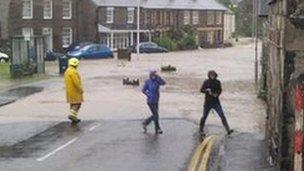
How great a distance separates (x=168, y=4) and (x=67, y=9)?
24.3 meters

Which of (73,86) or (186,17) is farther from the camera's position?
(186,17)

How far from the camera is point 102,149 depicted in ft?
56.3

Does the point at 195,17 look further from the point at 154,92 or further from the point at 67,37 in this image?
the point at 154,92

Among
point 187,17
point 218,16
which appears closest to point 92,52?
point 187,17

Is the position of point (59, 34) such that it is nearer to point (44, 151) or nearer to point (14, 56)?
point (14, 56)

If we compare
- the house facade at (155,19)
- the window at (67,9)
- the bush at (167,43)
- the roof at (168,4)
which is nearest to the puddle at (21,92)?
the window at (67,9)

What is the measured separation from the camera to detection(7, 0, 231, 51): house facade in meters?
Answer: 75.3

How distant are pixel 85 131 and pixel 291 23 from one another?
10.1m

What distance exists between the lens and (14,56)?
42.1 m

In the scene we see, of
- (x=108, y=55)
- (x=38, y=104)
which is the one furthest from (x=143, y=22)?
(x=38, y=104)

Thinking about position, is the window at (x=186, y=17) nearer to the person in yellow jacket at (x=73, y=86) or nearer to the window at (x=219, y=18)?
the window at (x=219, y=18)

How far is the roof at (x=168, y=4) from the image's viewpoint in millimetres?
90037

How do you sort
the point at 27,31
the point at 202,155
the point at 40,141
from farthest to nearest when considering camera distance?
the point at 27,31 < the point at 40,141 < the point at 202,155

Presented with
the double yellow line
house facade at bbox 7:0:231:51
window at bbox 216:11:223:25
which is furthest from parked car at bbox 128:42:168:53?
the double yellow line
